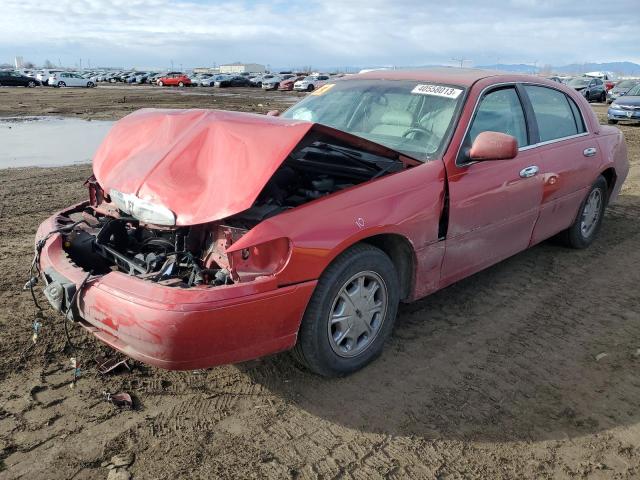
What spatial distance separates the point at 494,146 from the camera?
11.3 ft

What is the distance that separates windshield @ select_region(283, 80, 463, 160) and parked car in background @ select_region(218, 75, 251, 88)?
49.5m

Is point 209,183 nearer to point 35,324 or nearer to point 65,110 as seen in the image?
point 35,324

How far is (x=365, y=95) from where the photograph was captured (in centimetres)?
427

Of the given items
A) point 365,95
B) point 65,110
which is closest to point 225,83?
point 65,110

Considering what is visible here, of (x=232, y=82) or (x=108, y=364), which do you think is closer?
(x=108, y=364)

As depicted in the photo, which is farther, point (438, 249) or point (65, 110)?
point (65, 110)

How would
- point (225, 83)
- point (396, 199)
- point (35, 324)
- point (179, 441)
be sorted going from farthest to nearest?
point (225, 83), point (35, 324), point (396, 199), point (179, 441)

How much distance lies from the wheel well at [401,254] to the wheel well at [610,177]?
10.6ft

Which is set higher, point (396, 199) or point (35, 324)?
point (396, 199)

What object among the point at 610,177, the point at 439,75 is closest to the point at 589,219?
the point at 610,177

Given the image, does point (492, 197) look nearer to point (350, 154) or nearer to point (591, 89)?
point (350, 154)

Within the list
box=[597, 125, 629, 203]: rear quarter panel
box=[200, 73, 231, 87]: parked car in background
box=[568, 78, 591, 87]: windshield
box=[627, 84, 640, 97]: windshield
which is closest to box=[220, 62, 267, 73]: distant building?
box=[200, 73, 231, 87]: parked car in background

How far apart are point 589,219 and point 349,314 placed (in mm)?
3697

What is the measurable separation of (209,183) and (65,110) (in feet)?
69.9
